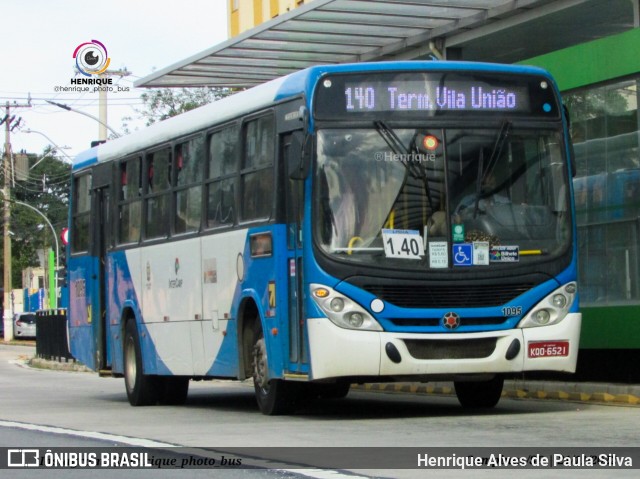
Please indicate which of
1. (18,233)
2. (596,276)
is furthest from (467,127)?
(18,233)

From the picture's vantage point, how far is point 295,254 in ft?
45.3

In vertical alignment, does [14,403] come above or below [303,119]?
below

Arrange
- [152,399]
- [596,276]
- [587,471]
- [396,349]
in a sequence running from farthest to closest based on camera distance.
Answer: [152,399]
[596,276]
[396,349]
[587,471]

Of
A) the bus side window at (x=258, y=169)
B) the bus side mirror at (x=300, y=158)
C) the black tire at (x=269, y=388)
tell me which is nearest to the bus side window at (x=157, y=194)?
the bus side window at (x=258, y=169)

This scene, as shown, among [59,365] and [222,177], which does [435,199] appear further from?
A: [59,365]

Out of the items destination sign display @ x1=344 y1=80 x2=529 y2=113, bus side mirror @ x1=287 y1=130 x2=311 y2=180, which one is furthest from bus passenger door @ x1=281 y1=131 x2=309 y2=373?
destination sign display @ x1=344 y1=80 x2=529 y2=113

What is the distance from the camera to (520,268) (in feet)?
44.4

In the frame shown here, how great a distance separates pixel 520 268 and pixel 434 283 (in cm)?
82

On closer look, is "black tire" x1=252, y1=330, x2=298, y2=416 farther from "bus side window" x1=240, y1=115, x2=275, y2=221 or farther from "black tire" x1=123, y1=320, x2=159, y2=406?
"black tire" x1=123, y1=320, x2=159, y2=406

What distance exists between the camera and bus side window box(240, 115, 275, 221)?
1446 cm

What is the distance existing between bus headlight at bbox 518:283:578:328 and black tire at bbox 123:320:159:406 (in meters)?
6.35

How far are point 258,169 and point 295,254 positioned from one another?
50.9 inches

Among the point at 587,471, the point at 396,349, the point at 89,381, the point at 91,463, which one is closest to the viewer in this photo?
the point at 587,471

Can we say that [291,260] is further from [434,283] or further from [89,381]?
[89,381]
